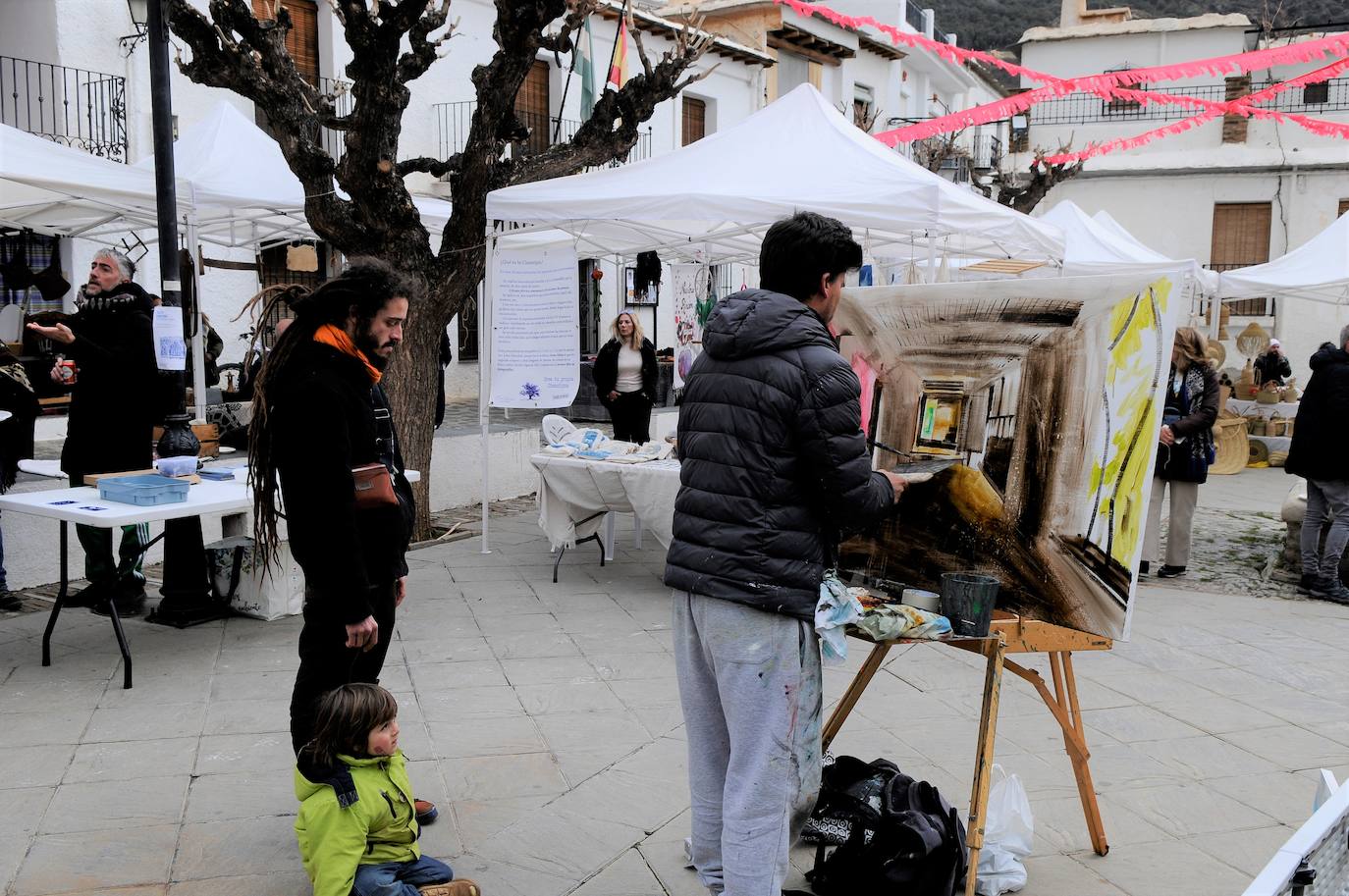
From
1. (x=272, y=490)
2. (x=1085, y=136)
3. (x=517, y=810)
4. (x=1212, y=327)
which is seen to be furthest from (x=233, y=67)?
(x=1085, y=136)

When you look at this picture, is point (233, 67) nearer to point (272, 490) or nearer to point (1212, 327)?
point (272, 490)

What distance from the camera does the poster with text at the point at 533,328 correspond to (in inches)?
284

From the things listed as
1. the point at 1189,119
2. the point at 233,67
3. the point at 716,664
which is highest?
the point at 1189,119

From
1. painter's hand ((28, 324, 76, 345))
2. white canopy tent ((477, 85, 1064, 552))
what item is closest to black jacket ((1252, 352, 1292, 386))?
white canopy tent ((477, 85, 1064, 552))

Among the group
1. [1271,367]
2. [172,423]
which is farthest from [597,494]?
[1271,367]

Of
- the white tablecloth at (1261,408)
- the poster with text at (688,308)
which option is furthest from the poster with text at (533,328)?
the white tablecloth at (1261,408)

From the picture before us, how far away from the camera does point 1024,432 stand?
306 centimetres

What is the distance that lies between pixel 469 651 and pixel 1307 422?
530 cm

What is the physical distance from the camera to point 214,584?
5723mm

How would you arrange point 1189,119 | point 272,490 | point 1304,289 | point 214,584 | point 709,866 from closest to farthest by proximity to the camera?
point 709,866
point 272,490
point 214,584
point 1189,119
point 1304,289

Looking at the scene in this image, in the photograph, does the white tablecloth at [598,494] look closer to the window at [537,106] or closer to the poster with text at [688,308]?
the poster with text at [688,308]

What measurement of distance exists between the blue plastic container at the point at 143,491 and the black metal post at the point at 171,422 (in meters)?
0.67

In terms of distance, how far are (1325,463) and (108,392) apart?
7006mm

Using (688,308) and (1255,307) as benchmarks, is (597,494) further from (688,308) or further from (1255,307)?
(1255,307)
